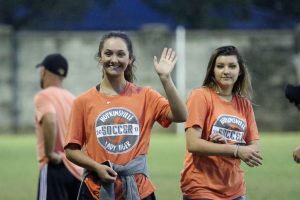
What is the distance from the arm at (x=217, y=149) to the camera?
7.65 metres

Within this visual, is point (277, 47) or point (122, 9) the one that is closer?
point (277, 47)

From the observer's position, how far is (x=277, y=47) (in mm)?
33781

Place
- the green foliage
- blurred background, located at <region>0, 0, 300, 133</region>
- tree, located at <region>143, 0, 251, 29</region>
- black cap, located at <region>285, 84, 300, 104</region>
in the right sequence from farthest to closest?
1. the green foliage
2. tree, located at <region>143, 0, 251, 29</region>
3. blurred background, located at <region>0, 0, 300, 133</region>
4. black cap, located at <region>285, 84, 300, 104</region>

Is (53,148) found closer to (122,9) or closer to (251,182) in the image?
(251,182)

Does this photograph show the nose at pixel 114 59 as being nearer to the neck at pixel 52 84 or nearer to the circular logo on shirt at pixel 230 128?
the circular logo on shirt at pixel 230 128

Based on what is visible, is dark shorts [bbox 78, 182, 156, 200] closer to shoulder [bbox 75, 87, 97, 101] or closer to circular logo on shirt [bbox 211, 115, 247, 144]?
shoulder [bbox 75, 87, 97, 101]

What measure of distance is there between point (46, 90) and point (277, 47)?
24.4 metres

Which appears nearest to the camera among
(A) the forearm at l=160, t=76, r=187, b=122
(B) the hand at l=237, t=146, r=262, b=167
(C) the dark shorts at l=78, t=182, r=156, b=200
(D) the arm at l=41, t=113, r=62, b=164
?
(A) the forearm at l=160, t=76, r=187, b=122

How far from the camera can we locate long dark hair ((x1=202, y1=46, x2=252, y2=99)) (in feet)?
27.0

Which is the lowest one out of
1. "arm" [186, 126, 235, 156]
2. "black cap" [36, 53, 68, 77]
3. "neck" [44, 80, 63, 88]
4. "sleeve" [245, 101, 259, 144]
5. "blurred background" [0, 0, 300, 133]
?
"arm" [186, 126, 235, 156]

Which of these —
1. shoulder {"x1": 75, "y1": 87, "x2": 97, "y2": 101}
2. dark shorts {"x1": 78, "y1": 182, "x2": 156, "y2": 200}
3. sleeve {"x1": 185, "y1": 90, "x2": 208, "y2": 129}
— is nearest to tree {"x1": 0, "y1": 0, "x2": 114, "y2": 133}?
sleeve {"x1": 185, "y1": 90, "x2": 208, "y2": 129}

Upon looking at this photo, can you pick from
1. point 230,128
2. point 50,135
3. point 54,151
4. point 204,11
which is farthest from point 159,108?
point 204,11

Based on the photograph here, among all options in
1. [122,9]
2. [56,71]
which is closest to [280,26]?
[122,9]

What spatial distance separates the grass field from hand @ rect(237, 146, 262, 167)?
6.64 m
